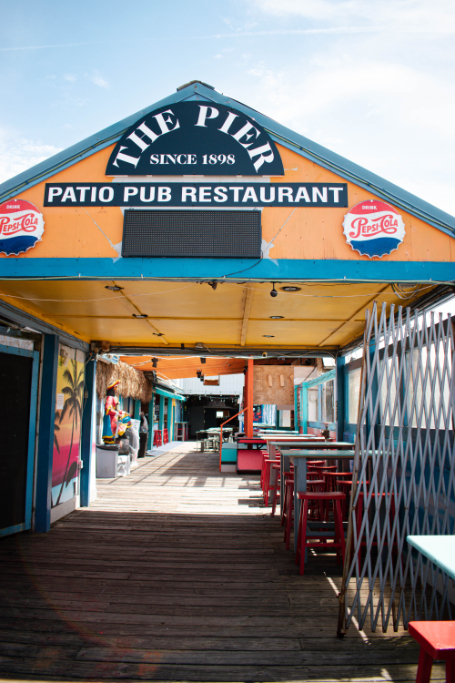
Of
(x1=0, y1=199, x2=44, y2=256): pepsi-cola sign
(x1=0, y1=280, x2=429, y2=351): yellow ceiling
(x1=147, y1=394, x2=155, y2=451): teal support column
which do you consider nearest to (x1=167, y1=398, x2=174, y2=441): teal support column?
(x1=147, y1=394, x2=155, y2=451): teal support column

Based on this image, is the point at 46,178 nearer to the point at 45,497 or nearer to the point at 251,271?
the point at 251,271

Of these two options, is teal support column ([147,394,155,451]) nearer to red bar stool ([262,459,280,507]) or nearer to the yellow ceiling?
the yellow ceiling

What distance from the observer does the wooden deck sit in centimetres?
256

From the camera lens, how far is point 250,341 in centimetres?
791

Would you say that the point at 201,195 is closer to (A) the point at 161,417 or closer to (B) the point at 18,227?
(B) the point at 18,227

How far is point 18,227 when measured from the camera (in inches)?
154

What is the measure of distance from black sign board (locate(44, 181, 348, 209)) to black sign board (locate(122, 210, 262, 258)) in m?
0.13

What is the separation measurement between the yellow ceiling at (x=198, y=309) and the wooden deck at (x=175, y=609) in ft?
9.02

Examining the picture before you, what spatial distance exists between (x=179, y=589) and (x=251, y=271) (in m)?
2.83

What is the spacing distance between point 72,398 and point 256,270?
13.2 ft

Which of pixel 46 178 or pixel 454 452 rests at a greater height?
pixel 46 178

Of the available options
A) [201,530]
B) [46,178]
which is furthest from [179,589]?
[46,178]

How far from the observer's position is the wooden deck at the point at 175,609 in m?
2.56

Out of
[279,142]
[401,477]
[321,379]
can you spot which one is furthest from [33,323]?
[321,379]
